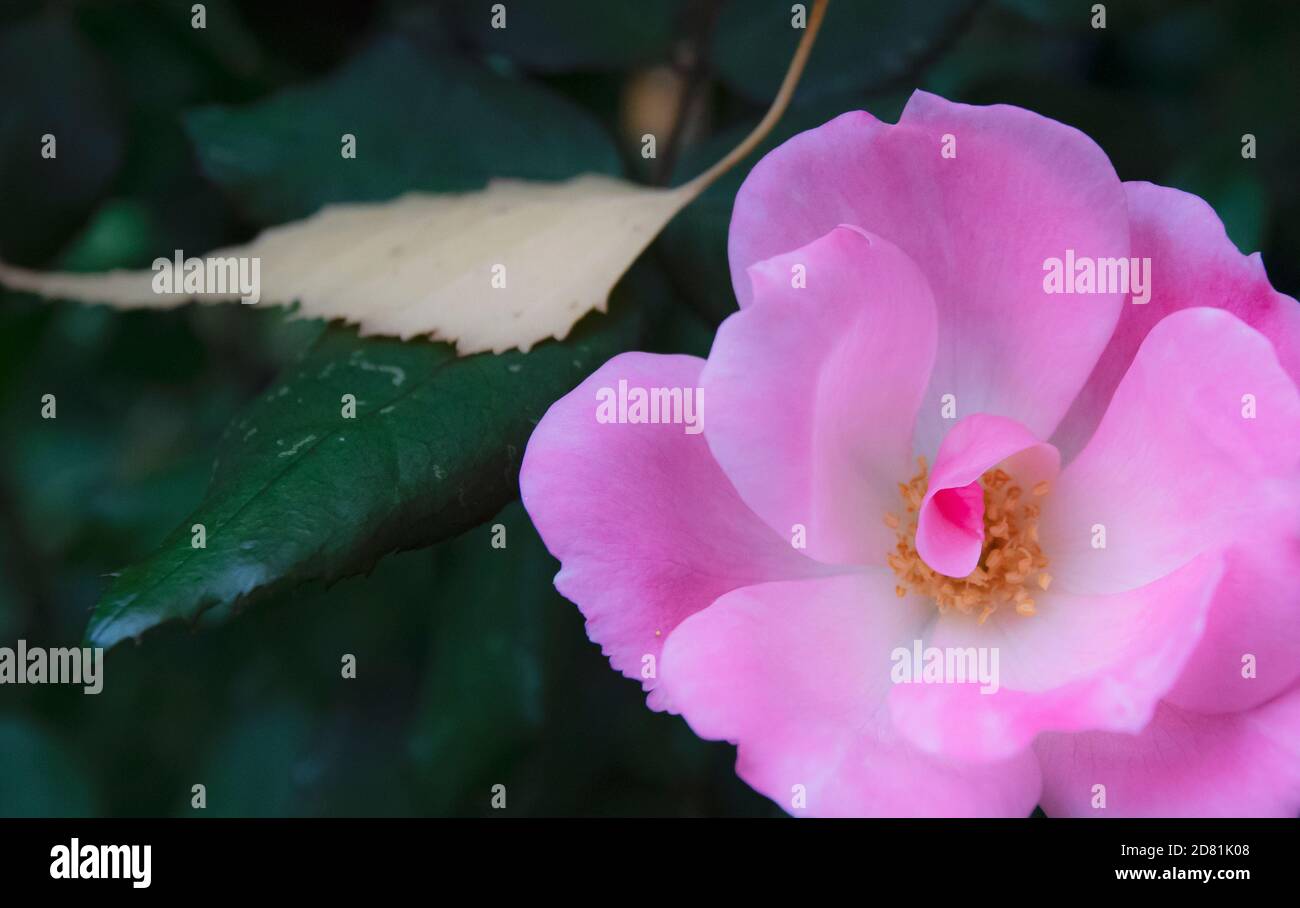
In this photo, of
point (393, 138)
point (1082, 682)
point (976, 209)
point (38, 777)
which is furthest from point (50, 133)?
point (1082, 682)

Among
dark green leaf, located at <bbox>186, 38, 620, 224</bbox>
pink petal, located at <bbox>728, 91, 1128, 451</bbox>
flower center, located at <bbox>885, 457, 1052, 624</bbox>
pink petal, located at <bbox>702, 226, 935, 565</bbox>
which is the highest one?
dark green leaf, located at <bbox>186, 38, 620, 224</bbox>

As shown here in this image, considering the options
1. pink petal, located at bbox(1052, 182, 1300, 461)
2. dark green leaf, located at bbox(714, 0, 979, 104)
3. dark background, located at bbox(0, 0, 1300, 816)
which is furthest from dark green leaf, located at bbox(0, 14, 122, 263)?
pink petal, located at bbox(1052, 182, 1300, 461)

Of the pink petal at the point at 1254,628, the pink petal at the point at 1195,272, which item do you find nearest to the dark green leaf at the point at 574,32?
the pink petal at the point at 1195,272

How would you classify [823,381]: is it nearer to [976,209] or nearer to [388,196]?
[976,209]

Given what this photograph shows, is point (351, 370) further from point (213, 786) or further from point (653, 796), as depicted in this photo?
point (213, 786)

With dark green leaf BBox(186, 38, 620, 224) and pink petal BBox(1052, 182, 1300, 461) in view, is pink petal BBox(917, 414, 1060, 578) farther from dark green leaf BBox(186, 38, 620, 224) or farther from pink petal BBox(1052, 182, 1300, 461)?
dark green leaf BBox(186, 38, 620, 224)

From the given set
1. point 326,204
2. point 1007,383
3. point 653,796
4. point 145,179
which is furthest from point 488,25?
point 653,796
